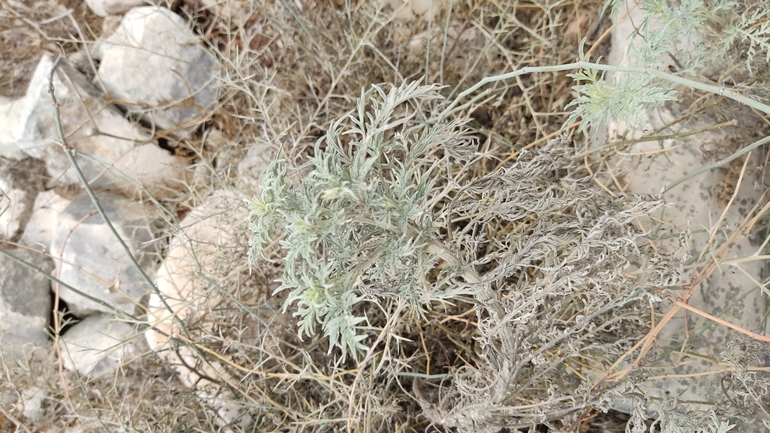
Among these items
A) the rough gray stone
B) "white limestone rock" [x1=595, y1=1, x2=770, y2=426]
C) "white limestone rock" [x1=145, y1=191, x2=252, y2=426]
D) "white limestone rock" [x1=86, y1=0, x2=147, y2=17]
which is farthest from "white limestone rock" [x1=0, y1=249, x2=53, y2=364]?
"white limestone rock" [x1=595, y1=1, x2=770, y2=426]

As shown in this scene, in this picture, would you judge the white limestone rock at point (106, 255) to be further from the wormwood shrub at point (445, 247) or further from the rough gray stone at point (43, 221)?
the wormwood shrub at point (445, 247)

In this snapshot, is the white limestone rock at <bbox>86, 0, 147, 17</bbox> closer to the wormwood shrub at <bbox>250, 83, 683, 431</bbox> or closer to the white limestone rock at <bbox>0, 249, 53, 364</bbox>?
the white limestone rock at <bbox>0, 249, 53, 364</bbox>

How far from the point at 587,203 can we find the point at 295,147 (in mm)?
785

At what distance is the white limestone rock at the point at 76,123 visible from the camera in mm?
1682

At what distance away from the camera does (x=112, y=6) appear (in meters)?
1.75

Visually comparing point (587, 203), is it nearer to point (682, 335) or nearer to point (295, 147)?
point (682, 335)

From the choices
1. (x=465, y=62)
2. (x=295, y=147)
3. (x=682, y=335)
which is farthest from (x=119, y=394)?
(x=682, y=335)

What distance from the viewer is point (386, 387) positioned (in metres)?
1.22

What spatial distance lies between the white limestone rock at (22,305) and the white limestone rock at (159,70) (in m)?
0.64

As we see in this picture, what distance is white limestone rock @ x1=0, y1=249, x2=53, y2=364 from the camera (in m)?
1.69

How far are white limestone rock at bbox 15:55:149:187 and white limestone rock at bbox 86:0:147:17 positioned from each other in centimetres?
22

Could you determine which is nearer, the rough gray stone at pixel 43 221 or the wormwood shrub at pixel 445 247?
the wormwood shrub at pixel 445 247

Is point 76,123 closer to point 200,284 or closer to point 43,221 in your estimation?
point 43,221

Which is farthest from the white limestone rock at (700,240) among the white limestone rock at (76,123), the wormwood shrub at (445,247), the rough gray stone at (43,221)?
the rough gray stone at (43,221)
